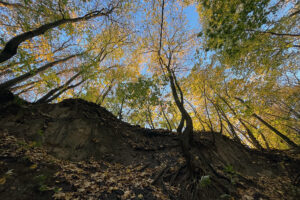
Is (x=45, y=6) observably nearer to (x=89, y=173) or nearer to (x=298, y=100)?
(x=89, y=173)

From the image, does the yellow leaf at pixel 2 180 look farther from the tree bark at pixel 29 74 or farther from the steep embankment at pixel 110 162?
the tree bark at pixel 29 74

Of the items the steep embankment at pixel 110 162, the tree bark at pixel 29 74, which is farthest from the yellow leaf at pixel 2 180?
the tree bark at pixel 29 74

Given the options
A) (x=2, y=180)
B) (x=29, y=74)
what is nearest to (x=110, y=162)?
(x=2, y=180)

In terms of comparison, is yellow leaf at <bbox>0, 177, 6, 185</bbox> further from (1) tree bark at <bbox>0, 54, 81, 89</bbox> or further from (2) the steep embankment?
(1) tree bark at <bbox>0, 54, 81, 89</bbox>

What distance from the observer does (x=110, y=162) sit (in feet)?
19.0

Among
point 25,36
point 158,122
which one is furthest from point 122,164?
point 158,122

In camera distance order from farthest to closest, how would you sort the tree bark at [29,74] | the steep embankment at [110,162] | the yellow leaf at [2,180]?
1. the tree bark at [29,74]
2. the steep embankment at [110,162]
3. the yellow leaf at [2,180]

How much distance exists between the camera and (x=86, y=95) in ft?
36.3

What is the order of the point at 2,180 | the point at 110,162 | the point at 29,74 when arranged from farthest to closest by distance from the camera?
the point at 29,74 < the point at 110,162 < the point at 2,180

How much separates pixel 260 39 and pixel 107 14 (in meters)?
9.97

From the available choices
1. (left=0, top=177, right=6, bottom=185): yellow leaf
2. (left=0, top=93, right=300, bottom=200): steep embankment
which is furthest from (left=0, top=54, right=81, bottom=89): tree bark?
(left=0, top=177, right=6, bottom=185): yellow leaf

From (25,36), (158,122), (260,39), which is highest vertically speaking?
(260,39)

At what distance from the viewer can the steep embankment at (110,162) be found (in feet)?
10.9

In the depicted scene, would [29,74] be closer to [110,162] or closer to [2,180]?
[2,180]
